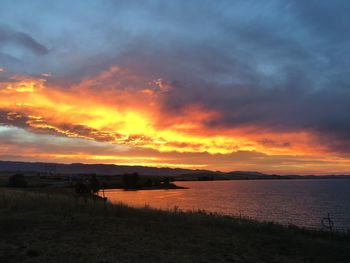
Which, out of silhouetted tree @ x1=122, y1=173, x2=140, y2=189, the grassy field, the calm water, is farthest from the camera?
silhouetted tree @ x1=122, y1=173, x2=140, y2=189

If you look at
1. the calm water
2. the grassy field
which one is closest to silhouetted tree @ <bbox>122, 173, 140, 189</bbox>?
the calm water

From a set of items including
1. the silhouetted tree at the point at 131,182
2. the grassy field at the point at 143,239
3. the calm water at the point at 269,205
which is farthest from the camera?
the silhouetted tree at the point at 131,182

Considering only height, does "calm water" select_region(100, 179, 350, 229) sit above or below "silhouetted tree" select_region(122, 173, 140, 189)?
below

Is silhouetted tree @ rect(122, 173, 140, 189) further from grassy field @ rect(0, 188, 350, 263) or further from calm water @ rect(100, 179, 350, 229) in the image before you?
grassy field @ rect(0, 188, 350, 263)

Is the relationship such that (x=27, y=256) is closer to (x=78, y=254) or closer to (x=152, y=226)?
(x=78, y=254)

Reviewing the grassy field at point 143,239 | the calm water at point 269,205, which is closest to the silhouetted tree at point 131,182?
the calm water at point 269,205

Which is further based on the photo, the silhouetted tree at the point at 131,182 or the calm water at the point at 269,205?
the silhouetted tree at the point at 131,182

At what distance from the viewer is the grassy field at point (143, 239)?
47.0ft

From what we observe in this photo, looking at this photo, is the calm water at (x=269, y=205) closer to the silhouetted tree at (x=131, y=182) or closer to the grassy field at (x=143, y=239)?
the grassy field at (x=143, y=239)

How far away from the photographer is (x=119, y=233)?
18469 mm

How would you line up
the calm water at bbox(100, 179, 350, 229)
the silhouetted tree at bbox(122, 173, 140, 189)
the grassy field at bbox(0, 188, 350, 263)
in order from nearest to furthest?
the grassy field at bbox(0, 188, 350, 263) < the calm water at bbox(100, 179, 350, 229) < the silhouetted tree at bbox(122, 173, 140, 189)

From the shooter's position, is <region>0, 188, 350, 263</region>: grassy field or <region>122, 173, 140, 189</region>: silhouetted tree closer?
<region>0, 188, 350, 263</region>: grassy field

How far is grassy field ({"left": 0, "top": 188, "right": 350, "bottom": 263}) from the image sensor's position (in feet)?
47.0

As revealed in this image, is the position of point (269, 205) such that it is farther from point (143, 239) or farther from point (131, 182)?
point (131, 182)
